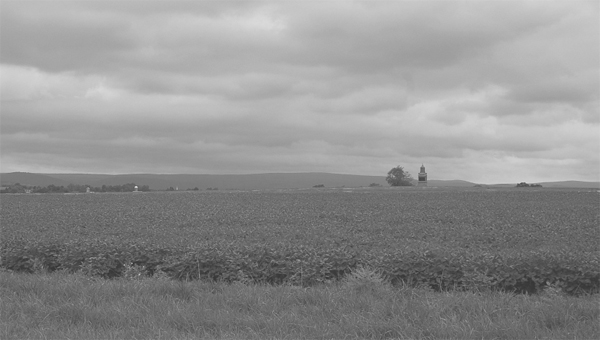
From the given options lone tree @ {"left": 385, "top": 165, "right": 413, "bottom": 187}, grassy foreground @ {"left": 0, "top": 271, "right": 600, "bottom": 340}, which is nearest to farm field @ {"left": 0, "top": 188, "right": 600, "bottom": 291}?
grassy foreground @ {"left": 0, "top": 271, "right": 600, "bottom": 340}

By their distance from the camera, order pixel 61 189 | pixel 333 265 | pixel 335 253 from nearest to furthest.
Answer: pixel 333 265, pixel 335 253, pixel 61 189

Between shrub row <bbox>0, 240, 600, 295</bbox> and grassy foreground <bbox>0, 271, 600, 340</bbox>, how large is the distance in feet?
3.52

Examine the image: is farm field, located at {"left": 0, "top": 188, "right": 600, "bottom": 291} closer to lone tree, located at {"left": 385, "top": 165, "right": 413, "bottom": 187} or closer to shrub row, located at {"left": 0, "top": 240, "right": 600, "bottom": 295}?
shrub row, located at {"left": 0, "top": 240, "right": 600, "bottom": 295}

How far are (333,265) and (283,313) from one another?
3549 millimetres

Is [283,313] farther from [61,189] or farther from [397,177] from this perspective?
[397,177]

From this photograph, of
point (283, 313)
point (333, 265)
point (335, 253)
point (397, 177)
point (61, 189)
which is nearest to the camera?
point (283, 313)

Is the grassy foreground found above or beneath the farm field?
beneath

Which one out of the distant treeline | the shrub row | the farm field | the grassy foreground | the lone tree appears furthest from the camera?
the lone tree

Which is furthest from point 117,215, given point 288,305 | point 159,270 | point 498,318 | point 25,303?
point 498,318

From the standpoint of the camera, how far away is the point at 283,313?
7426 millimetres

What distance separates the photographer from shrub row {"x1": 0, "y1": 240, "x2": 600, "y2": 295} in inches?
382

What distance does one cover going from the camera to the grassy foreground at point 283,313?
6773 millimetres

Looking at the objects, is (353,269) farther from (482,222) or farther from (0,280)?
(482,222)

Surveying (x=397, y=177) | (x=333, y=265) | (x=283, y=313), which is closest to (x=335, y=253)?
(x=333, y=265)
